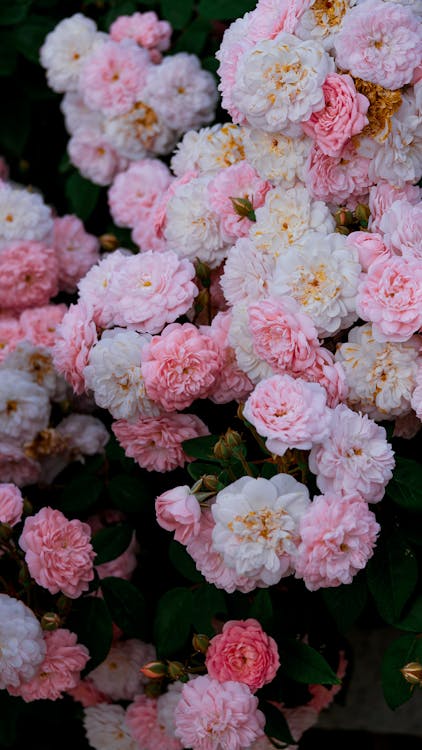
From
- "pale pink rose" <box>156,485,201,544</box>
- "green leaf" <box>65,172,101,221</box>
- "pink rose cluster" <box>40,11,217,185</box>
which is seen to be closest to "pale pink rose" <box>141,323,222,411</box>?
"pale pink rose" <box>156,485,201,544</box>

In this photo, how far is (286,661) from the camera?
4.34 feet

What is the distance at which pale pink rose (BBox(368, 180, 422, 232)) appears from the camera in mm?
1295

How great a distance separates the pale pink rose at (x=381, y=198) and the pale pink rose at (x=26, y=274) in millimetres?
639

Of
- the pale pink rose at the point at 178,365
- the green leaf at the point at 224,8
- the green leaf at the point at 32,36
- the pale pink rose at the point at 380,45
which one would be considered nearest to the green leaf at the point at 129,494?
the pale pink rose at the point at 178,365

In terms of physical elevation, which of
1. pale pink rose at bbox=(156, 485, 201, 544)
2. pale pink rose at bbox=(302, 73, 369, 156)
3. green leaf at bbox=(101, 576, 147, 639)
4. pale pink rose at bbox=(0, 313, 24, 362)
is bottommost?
green leaf at bbox=(101, 576, 147, 639)

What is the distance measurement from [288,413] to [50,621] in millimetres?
485

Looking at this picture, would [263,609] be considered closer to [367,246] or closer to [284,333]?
[284,333]

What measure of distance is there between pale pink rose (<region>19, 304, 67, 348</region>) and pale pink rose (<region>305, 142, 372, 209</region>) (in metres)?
0.56

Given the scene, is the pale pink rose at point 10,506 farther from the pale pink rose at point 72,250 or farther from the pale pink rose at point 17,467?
the pale pink rose at point 72,250

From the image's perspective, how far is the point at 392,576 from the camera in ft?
4.27

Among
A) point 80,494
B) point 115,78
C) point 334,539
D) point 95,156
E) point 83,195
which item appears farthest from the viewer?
point 83,195

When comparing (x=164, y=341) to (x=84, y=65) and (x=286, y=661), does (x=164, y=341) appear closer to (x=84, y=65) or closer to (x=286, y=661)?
(x=286, y=661)

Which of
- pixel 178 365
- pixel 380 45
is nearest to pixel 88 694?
pixel 178 365

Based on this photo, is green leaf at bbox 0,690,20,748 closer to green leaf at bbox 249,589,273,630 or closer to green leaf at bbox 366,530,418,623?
green leaf at bbox 249,589,273,630
